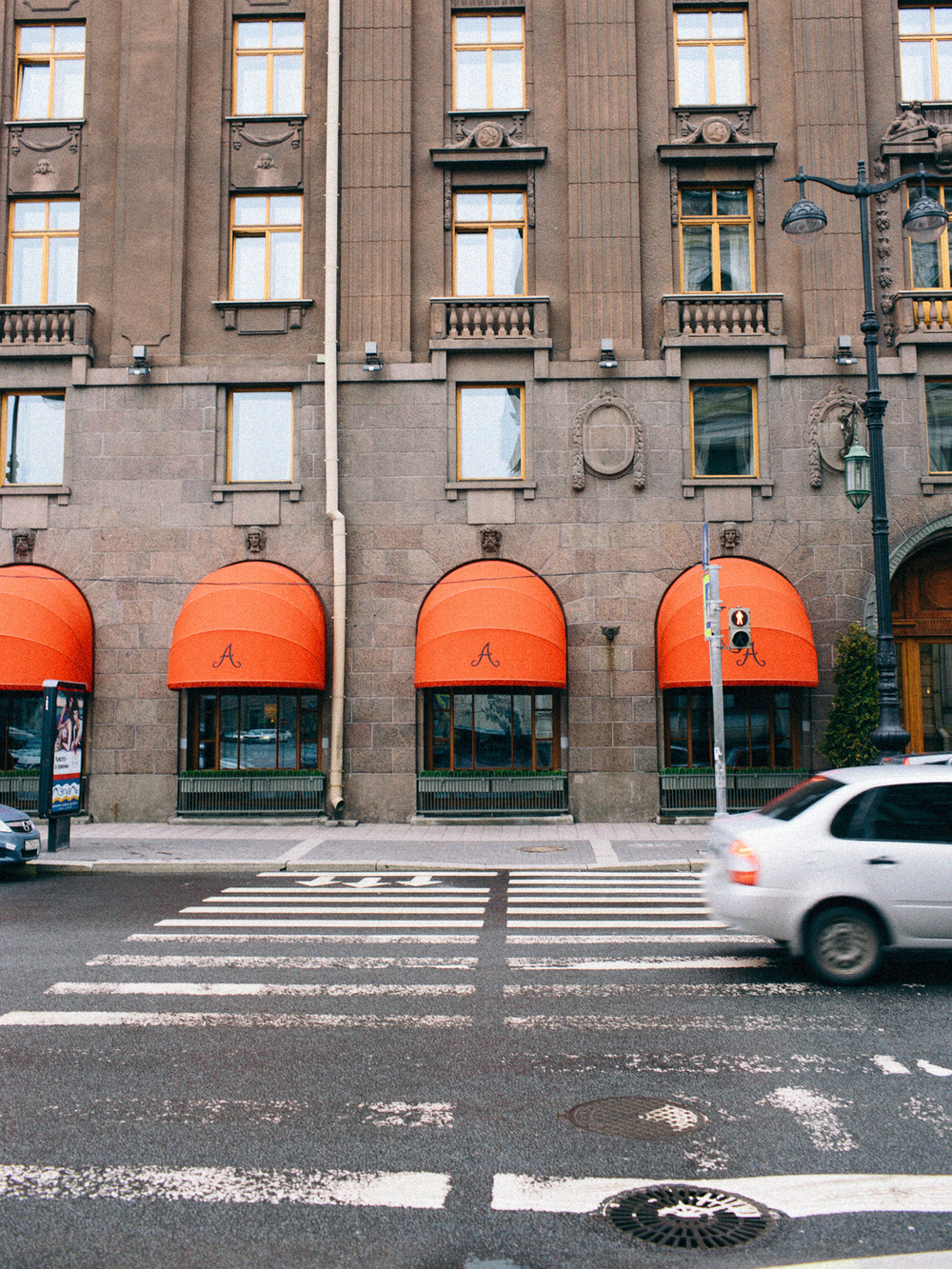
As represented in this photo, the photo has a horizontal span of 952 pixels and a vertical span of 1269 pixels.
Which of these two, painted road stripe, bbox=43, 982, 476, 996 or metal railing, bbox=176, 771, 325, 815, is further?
metal railing, bbox=176, 771, 325, 815

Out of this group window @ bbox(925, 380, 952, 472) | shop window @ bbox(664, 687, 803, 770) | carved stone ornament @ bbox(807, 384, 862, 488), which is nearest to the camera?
shop window @ bbox(664, 687, 803, 770)

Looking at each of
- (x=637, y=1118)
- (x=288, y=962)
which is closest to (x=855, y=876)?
(x=637, y=1118)

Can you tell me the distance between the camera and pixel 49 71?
22.1 metres

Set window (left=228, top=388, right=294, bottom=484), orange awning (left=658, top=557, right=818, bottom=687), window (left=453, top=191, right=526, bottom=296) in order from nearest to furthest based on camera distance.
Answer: orange awning (left=658, top=557, right=818, bottom=687)
window (left=228, top=388, right=294, bottom=484)
window (left=453, top=191, right=526, bottom=296)

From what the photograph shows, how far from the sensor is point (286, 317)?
21094mm

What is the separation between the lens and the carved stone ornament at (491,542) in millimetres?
20328

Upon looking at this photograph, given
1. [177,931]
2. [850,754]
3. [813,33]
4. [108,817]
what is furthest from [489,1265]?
[813,33]

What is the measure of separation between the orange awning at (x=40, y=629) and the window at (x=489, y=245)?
402 inches

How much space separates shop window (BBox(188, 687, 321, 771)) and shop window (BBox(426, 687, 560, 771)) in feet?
8.08

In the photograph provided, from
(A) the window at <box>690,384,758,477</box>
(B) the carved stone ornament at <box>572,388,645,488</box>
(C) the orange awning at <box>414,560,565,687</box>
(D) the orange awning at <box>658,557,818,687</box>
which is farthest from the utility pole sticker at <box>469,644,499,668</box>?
(A) the window at <box>690,384,758,477</box>

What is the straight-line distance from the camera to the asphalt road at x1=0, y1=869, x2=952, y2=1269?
4281 millimetres

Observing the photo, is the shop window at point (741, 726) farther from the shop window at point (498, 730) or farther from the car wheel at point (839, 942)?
the car wheel at point (839, 942)

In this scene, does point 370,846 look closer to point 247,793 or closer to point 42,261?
point 247,793

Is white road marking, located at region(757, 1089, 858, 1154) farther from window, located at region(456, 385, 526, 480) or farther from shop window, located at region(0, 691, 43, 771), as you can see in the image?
shop window, located at region(0, 691, 43, 771)
